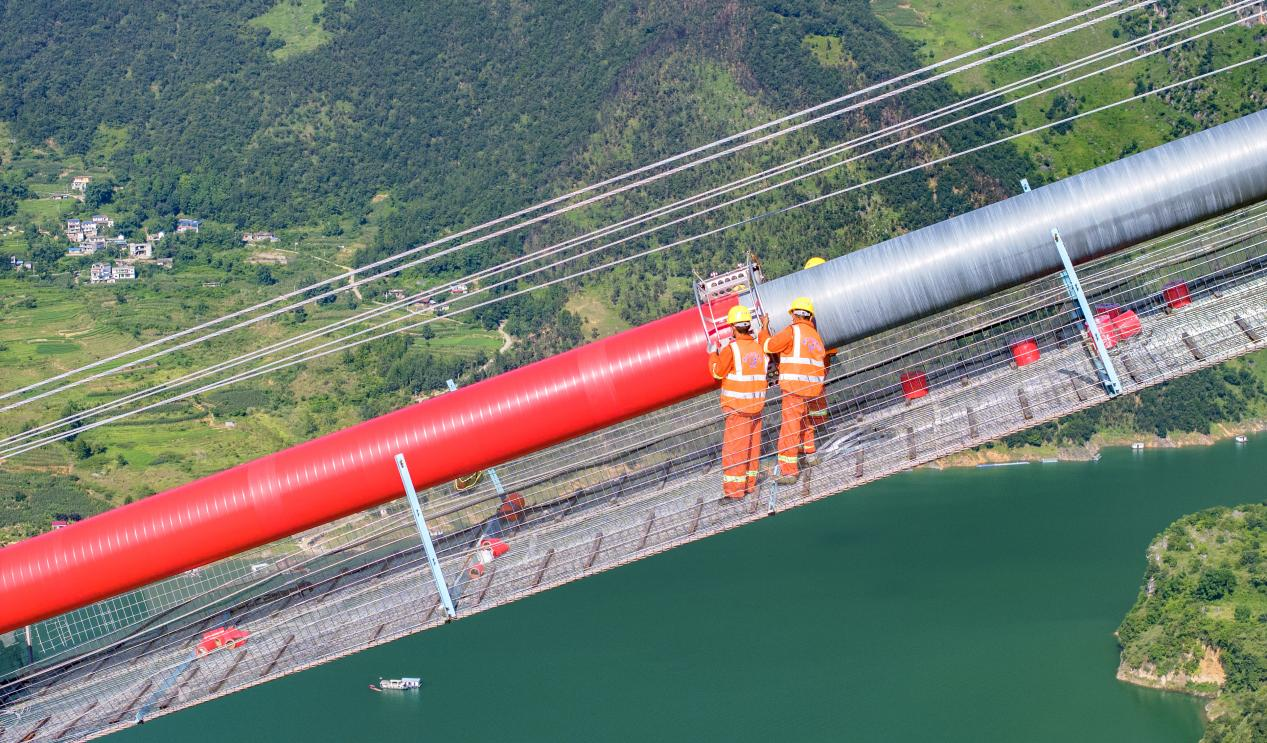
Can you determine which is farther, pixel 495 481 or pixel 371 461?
pixel 495 481

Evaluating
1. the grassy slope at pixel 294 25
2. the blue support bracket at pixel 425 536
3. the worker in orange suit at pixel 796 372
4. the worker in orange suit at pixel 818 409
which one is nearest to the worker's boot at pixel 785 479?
the worker in orange suit at pixel 796 372

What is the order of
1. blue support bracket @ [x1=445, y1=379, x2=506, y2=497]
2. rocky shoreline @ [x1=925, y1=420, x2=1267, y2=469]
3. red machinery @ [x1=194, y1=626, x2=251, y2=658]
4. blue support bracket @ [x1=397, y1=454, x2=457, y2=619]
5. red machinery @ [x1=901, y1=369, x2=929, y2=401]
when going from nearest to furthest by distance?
blue support bracket @ [x1=397, y1=454, x2=457, y2=619], red machinery @ [x1=901, y1=369, x2=929, y2=401], red machinery @ [x1=194, y1=626, x2=251, y2=658], blue support bracket @ [x1=445, y1=379, x2=506, y2=497], rocky shoreline @ [x1=925, y1=420, x2=1267, y2=469]

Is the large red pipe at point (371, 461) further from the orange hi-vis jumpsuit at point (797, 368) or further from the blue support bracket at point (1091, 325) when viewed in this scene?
the blue support bracket at point (1091, 325)

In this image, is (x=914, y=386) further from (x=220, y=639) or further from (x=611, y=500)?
(x=220, y=639)

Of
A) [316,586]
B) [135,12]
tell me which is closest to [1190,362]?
[316,586]

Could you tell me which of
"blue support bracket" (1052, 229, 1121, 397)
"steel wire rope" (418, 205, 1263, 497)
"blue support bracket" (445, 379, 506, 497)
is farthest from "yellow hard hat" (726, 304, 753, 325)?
"blue support bracket" (445, 379, 506, 497)

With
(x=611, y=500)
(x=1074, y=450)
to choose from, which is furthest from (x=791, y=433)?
(x=1074, y=450)

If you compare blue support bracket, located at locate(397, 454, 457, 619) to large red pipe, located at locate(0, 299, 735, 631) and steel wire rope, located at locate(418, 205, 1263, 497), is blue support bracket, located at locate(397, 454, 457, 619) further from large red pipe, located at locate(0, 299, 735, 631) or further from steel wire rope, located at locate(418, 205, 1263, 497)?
steel wire rope, located at locate(418, 205, 1263, 497)
